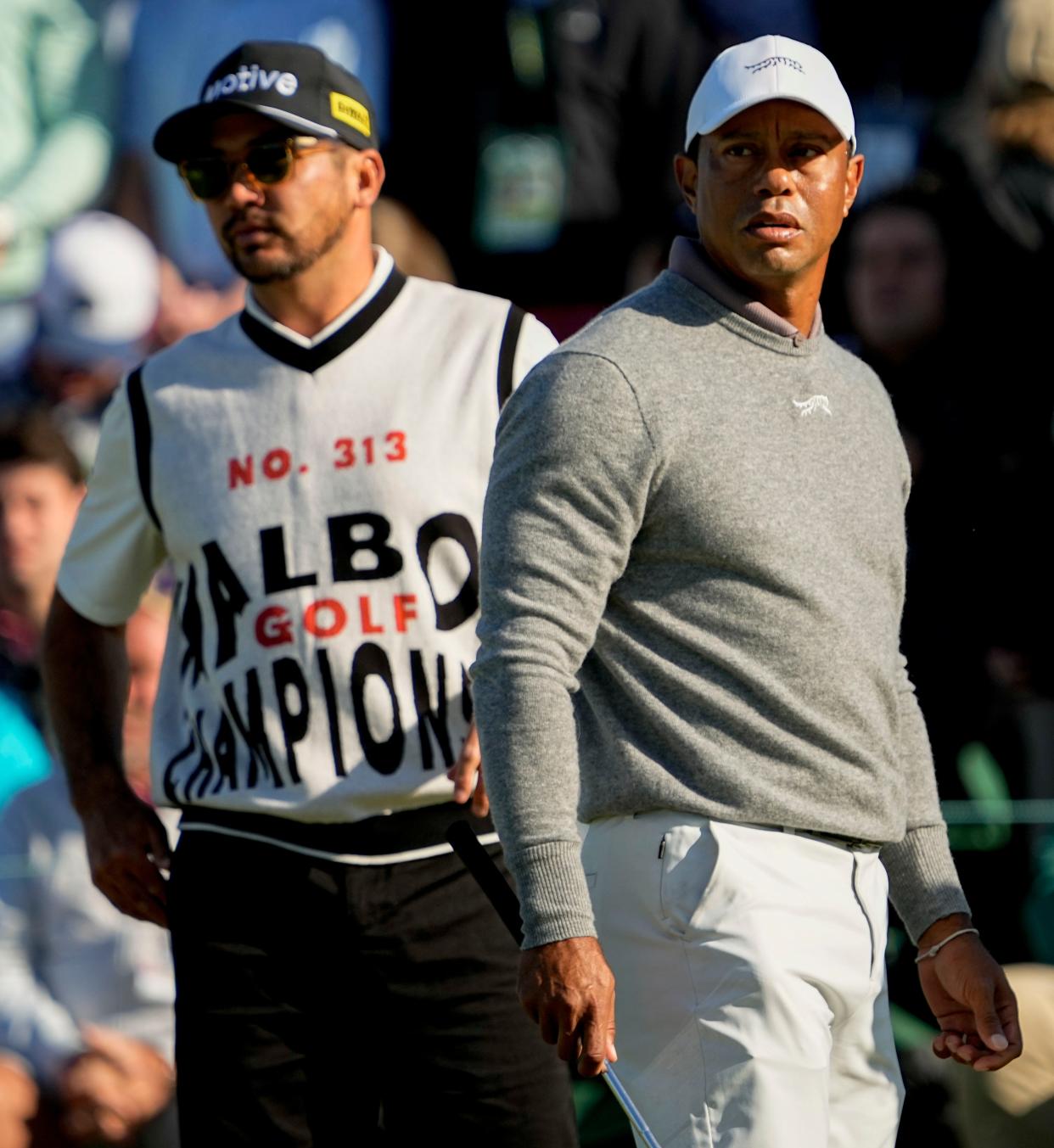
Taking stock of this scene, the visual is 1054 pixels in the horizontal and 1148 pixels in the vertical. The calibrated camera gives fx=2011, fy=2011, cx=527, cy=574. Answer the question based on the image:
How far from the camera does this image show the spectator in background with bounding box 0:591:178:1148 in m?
4.43

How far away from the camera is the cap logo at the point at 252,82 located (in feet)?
11.3

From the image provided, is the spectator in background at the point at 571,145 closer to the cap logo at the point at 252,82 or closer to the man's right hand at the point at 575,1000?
the cap logo at the point at 252,82

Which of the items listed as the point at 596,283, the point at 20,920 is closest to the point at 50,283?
the point at 596,283

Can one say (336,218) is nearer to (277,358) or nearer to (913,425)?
(277,358)

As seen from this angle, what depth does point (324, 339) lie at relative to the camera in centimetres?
343

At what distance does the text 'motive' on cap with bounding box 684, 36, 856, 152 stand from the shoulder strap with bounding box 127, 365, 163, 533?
3.85ft

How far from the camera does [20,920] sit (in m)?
4.57

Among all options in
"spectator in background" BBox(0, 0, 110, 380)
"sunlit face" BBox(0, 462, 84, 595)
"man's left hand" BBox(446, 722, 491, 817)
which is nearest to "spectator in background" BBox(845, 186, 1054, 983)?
"man's left hand" BBox(446, 722, 491, 817)

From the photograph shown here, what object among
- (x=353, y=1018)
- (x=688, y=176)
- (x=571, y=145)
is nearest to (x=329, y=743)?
(x=353, y=1018)

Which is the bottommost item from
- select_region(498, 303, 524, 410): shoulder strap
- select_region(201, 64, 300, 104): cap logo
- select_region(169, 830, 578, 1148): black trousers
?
select_region(169, 830, 578, 1148): black trousers

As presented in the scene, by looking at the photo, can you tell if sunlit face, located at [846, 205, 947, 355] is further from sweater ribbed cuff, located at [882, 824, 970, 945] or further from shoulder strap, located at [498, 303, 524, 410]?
sweater ribbed cuff, located at [882, 824, 970, 945]

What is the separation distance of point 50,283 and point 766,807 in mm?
4239

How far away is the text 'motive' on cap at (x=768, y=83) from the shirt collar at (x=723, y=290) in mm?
172

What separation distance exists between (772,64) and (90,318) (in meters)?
3.84
